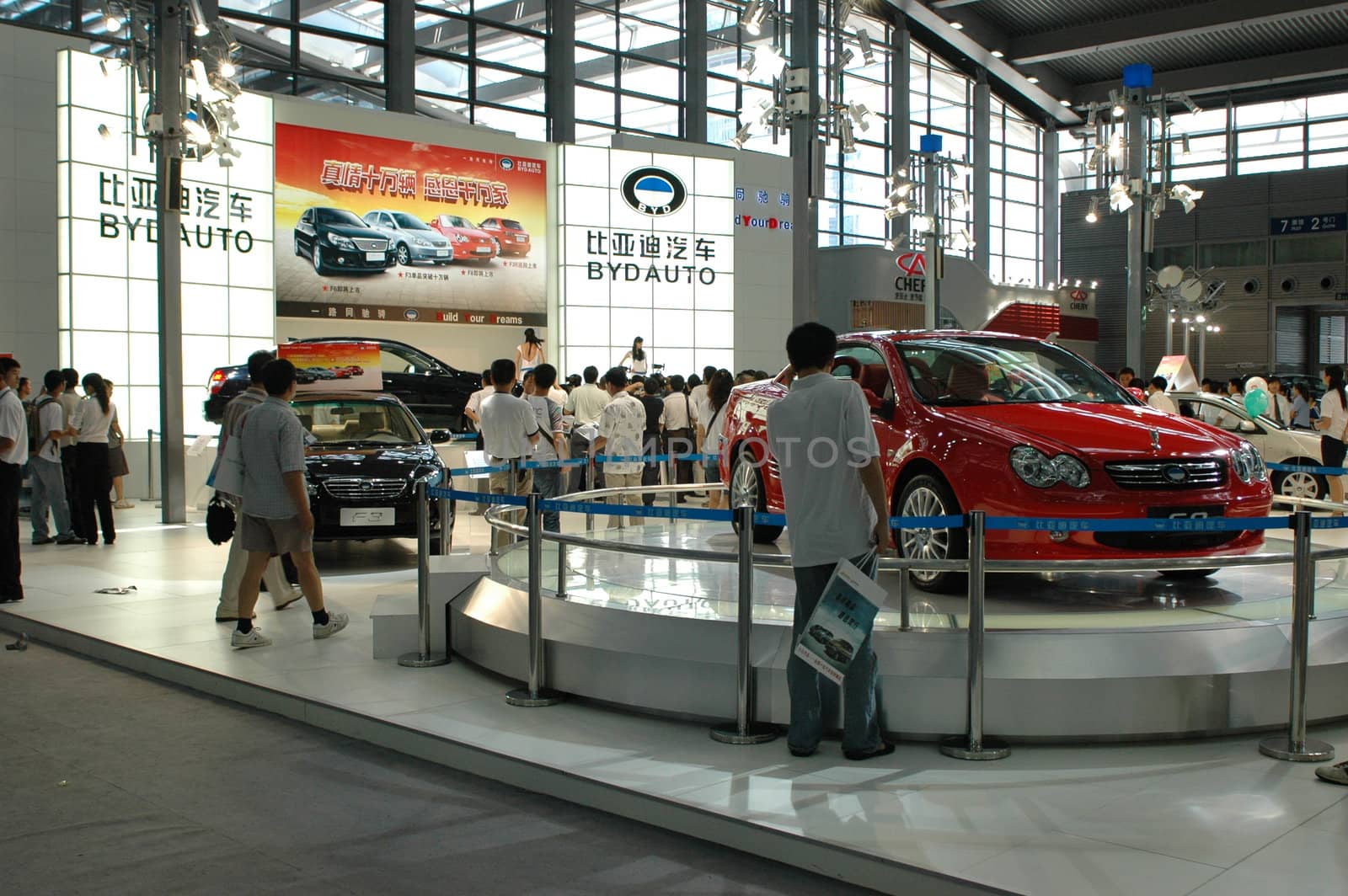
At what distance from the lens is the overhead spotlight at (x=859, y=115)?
1366 centimetres

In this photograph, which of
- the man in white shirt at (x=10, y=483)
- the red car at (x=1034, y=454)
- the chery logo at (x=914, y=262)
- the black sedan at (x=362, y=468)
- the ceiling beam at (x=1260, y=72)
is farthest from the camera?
the ceiling beam at (x=1260, y=72)

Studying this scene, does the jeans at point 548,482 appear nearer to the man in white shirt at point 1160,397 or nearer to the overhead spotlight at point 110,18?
the man in white shirt at point 1160,397

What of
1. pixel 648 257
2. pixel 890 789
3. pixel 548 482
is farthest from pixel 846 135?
pixel 648 257

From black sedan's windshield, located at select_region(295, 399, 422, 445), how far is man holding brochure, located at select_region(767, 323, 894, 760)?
6389mm

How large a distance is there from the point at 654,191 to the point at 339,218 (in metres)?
6.35

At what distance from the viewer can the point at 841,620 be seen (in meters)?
4.68

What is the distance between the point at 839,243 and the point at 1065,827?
31.6 metres

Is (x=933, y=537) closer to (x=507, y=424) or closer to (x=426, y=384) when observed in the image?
(x=507, y=424)

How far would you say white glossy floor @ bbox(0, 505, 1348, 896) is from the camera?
3635mm

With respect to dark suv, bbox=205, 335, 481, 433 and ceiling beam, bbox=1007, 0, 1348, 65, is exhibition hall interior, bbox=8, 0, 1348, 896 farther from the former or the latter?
ceiling beam, bbox=1007, 0, 1348, 65

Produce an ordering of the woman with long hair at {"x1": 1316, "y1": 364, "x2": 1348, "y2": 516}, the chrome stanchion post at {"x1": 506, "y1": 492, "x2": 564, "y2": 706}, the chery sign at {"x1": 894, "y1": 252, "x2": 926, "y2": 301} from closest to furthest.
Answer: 1. the chrome stanchion post at {"x1": 506, "y1": 492, "x2": 564, "y2": 706}
2. the woman with long hair at {"x1": 1316, "y1": 364, "x2": 1348, "y2": 516}
3. the chery sign at {"x1": 894, "y1": 252, "x2": 926, "y2": 301}

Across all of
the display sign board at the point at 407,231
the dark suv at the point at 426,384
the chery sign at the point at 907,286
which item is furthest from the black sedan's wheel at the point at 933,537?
the chery sign at the point at 907,286

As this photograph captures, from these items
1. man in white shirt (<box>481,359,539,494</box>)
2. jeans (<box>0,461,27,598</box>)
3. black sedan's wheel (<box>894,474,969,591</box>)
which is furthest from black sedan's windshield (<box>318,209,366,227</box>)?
black sedan's wheel (<box>894,474,969,591</box>)

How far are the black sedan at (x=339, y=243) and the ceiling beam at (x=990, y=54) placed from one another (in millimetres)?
20376
